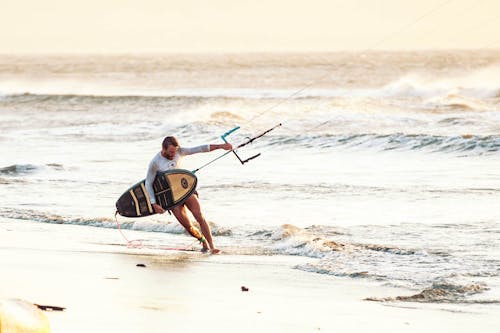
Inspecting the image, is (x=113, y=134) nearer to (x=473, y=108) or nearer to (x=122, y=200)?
(x=473, y=108)

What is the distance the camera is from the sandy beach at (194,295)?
702cm

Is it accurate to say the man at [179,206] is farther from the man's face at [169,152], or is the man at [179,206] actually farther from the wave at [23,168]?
the wave at [23,168]

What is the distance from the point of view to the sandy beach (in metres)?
7.02

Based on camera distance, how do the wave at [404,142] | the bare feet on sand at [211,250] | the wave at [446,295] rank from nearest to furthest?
the wave at [446,295], the bare feet on sand at [211,250], the wave at [404,142]

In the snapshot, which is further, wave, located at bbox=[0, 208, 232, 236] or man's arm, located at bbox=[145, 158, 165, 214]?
wave, located at bbox=[0, 208, 232, 236]

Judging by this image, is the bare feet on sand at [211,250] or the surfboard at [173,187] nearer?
the surfboard at [173,187]

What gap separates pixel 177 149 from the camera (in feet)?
34.3

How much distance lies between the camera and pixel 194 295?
8070 mm

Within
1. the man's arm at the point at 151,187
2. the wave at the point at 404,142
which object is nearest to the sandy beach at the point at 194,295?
the man's arm at the point at 151,187

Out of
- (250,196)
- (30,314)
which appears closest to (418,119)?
(250,196)

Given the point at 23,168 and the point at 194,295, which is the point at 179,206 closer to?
the point at 194,295

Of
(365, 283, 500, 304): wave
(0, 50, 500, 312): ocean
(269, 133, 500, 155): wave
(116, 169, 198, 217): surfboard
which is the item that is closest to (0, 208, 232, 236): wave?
(0, 50, 500, 312): ocean

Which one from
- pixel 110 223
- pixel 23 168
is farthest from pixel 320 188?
pixel 23 168

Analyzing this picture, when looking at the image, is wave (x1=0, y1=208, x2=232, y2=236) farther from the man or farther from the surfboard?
the surfboard
